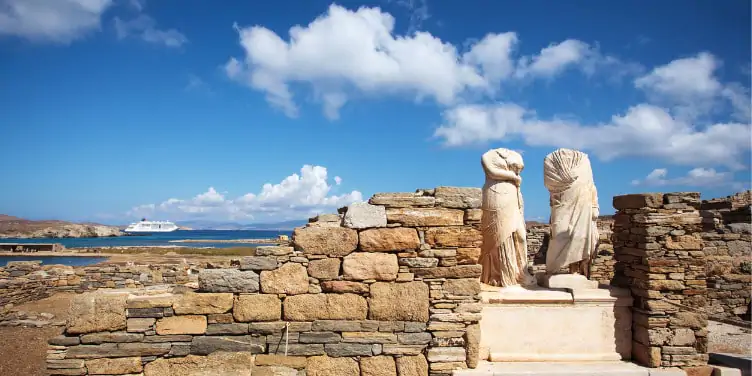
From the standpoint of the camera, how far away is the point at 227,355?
448 centimetres

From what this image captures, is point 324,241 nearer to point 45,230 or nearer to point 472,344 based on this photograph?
point 472,344

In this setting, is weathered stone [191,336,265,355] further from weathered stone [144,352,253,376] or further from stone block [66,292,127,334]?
Result: stone block [66,292,127,334]

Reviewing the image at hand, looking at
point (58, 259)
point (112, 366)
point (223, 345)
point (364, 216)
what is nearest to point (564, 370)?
point (364, 216)

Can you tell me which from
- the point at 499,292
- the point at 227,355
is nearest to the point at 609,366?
the point at 499,292

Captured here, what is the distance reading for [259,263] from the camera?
4.73 metres

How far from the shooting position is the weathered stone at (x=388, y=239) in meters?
4.80

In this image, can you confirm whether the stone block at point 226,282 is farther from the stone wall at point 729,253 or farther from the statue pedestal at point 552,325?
the stone wall at point 729,253

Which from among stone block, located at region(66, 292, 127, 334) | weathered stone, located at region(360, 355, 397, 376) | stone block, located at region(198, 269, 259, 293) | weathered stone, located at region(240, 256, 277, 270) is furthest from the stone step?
stone block, located at region(66, 292, 127, 334)

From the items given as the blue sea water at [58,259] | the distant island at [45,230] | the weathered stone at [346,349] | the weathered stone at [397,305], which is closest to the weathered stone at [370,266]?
the weathered stone at [397,305]

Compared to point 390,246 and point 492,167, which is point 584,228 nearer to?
point 492,167

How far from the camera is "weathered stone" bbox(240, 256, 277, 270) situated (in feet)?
15.4

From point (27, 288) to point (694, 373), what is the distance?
56.1 ft

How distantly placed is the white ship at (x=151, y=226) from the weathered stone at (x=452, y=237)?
13785 cm

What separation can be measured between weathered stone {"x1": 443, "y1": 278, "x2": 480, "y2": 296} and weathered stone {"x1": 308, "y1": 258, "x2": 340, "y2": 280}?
125cm
